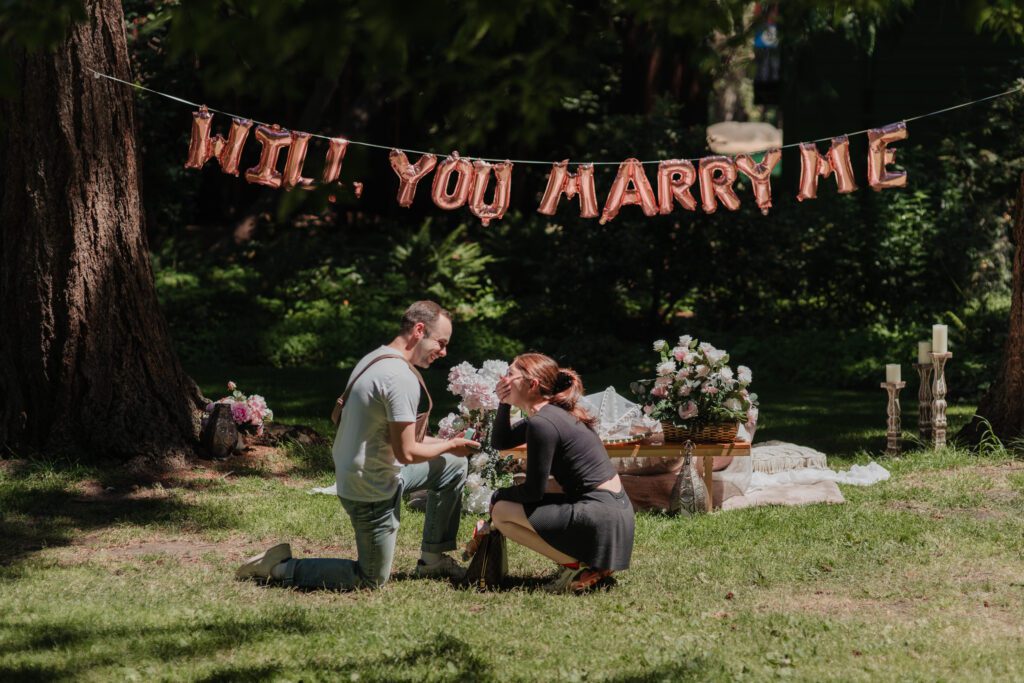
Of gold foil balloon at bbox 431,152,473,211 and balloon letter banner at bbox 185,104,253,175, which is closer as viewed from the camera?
balloon letter banner at bbox 185,104,253,175

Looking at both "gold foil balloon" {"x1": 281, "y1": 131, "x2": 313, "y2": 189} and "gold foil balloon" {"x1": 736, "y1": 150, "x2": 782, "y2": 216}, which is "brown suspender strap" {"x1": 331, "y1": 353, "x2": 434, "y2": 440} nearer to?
"gold foil balloon" {"x1": 281, "y1": 131, "x2": 313, "y2": 189}

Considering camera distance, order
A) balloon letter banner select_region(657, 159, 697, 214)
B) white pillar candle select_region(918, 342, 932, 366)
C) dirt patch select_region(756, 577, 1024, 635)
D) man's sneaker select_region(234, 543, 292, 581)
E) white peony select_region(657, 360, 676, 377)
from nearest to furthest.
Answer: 1. dirt patch select_region(756, 577, 1024, 635)
2. man's sneaker select_region(234, 543, 292, 581)
3. white peony select_region(657, 360, 676, 377)
4. balloon letter banner select_region(657, 159, 697, 214)
5. white pillar candle select_region(918, 342, 932, 366)

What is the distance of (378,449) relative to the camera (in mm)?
6617

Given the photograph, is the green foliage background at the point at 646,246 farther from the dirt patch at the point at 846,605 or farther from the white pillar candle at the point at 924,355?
the dirt patch at the point at 846,605

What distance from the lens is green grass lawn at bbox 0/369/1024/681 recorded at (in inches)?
219

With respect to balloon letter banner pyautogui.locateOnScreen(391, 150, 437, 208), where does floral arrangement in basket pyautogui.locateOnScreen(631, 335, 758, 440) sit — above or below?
below

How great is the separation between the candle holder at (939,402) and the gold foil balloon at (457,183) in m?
3.93

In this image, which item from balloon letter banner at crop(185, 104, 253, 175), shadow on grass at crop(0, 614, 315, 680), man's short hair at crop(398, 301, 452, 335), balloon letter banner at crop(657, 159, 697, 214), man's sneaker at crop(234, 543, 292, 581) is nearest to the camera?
shadow on grass at crop(0, 614, 315, 680)

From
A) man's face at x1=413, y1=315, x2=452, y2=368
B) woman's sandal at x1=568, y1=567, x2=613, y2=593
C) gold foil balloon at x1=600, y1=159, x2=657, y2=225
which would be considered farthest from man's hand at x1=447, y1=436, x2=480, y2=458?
gold foil balloon at x1=600, y1=159, x2=657, y2=225

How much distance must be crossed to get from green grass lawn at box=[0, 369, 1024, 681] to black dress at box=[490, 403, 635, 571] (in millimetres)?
268

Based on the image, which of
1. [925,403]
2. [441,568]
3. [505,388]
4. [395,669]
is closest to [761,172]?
[925,403]

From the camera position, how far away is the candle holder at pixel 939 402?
10.1 m

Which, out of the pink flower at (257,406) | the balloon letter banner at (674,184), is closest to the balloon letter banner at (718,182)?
the balloon letter banner at (674,184)

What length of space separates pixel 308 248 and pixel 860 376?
8048 millimetres
